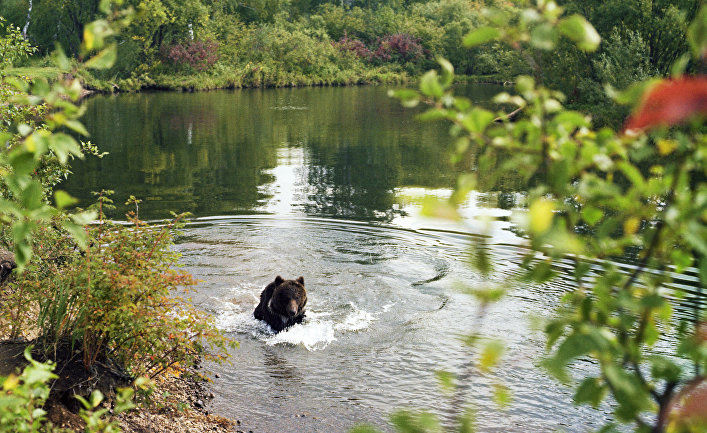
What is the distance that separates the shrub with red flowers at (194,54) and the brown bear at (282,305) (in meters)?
48.0

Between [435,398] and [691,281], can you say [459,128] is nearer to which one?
[435,398]

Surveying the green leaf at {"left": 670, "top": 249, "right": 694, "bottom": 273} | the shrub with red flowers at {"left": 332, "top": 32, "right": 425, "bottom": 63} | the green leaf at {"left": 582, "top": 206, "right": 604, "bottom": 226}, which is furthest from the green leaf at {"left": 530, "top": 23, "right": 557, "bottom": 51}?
the shrub with red flowers at {"left": 332, "top": 32, "right": 425, "bottom": 63}

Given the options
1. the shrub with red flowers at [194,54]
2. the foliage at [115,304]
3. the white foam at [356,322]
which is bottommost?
the white foam at [356,322]

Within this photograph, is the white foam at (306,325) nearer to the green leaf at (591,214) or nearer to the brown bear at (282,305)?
the brown bear at (282,305)

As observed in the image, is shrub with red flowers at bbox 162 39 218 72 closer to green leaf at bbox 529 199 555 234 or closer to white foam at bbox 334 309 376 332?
white foam at bbox 334 309 376 332

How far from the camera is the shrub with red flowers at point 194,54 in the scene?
54406 mm

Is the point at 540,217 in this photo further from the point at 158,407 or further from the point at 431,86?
the point at 158,407

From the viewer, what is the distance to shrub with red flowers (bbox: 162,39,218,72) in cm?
5441

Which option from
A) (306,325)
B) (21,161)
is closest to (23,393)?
(21,161)

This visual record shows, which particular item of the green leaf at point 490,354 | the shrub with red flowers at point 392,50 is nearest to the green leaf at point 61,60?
the green leaf at point 490,354

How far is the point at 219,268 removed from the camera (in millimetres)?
11930

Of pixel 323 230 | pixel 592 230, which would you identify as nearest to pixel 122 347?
pixel 323 230

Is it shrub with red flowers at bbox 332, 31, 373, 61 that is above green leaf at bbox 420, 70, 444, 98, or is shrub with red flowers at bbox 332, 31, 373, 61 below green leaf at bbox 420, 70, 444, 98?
above

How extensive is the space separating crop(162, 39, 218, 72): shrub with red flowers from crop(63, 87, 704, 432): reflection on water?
28.2m
